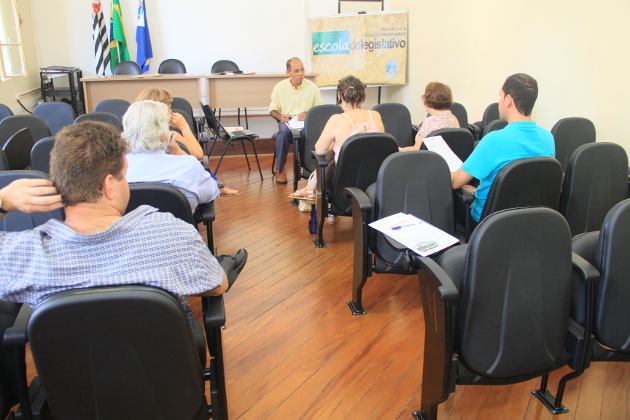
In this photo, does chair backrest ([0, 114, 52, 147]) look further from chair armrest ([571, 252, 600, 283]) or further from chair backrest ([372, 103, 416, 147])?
chair armrest ([571, 252, 600, 283])

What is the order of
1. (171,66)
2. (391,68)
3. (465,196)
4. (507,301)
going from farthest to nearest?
(391,68)
(171,66)
(465,196)
(507,301)

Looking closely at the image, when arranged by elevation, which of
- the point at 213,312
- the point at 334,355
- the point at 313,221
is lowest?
the point at 334,355

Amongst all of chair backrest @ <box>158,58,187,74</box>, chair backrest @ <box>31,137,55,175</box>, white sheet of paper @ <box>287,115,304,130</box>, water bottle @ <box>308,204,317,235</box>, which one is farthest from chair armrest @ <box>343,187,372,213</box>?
chair backrest @ <box>158,58,187,74</box>

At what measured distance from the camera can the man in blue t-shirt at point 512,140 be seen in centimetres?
248

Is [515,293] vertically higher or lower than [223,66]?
lower

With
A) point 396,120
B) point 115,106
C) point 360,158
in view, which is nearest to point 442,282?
point 360,158

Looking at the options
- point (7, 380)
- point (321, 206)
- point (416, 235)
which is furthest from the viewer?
point (321, 206)

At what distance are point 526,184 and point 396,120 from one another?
247 cm

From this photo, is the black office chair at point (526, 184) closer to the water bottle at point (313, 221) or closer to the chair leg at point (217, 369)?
the chair leg at point (217, 369)

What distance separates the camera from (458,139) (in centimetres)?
341

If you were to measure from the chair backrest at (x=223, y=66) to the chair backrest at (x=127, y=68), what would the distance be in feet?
3.53

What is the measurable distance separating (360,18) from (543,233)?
6559 mm

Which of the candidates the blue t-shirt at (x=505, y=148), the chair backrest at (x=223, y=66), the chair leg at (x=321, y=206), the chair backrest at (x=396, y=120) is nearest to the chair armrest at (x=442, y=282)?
the blue t-shirt at (x=505, y=148)

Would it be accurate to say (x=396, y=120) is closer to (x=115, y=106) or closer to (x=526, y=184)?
(x=526, y=184)
